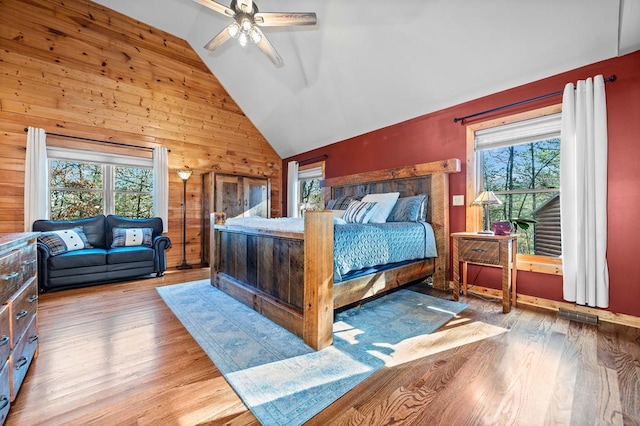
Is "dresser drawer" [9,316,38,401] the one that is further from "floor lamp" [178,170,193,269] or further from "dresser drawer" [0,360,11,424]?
"floor lamp" [178,170,193,269]

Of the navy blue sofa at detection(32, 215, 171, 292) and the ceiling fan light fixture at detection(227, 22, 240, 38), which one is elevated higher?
the ceiling fan light fixture at detection(227, 22, 240, 38)

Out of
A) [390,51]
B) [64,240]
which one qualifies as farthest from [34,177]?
[390,51]

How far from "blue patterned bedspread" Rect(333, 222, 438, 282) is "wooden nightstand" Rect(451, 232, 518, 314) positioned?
37cm

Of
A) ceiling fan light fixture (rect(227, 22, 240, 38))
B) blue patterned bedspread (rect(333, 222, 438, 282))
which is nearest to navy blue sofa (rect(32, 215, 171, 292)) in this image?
ceiling fan light fixture (rect(227, 22, 240, 38))

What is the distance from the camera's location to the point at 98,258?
11.4 feet

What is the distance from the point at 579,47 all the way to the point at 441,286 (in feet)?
8.63

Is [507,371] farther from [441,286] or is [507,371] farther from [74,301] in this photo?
[74,301]

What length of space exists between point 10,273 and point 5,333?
0.91ft

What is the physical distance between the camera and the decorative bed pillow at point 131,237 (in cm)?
390

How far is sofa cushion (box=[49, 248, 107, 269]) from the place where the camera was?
10.5 feet

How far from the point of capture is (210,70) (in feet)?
17.1

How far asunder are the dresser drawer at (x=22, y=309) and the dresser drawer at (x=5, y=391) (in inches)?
5.1

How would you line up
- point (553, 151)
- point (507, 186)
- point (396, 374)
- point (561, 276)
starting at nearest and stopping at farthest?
point (396, 374)
point (561, 276)
point (553, 151)
point (507, 186)

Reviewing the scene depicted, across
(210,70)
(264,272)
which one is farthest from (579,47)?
(210,70)
